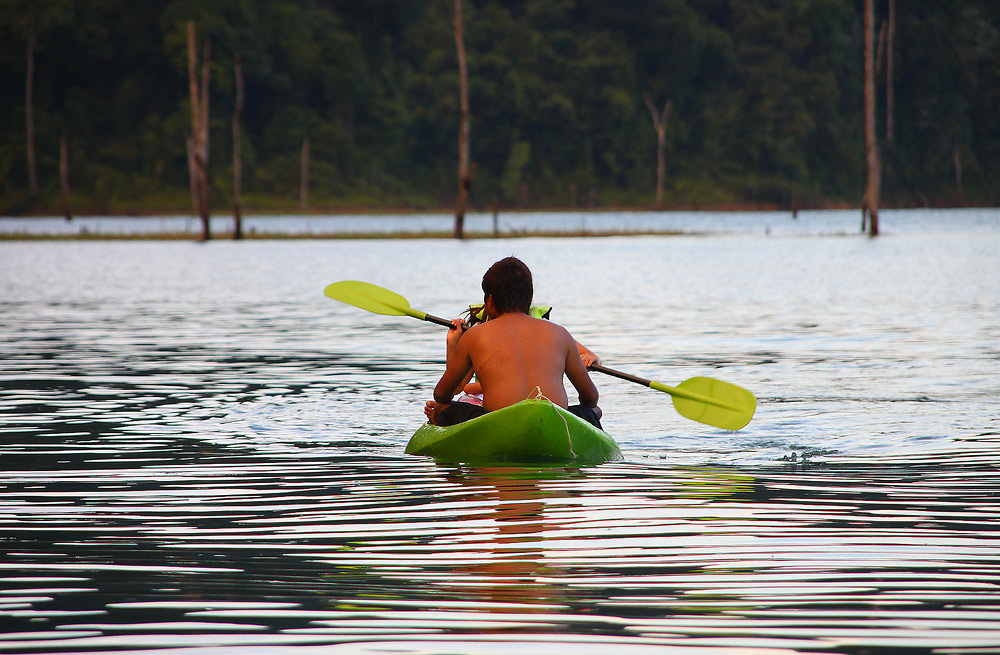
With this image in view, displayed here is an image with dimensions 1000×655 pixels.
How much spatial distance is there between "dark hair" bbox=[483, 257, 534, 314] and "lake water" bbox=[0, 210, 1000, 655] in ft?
3.02

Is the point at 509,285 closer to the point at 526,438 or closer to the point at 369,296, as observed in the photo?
the point at 526,438

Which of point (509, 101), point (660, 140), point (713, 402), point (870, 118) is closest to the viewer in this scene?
point (713, 402)

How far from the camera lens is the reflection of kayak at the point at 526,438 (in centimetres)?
749

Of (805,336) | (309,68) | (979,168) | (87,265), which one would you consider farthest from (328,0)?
(805,336)

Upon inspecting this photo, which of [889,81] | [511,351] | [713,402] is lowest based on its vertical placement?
[713,402]

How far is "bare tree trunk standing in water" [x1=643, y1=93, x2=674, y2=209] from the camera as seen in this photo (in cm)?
8119

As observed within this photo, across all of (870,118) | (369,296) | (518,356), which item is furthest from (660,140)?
(518,356)

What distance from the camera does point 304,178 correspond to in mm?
72750

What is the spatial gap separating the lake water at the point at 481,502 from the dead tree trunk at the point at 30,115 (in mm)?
57413

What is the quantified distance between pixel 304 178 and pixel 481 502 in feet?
221

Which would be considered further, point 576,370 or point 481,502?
point 576,370

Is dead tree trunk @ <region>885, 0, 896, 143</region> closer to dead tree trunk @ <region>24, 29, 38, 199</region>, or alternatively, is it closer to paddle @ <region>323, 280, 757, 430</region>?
dead tree trunk @ <region>24, 29, 38, 199</region>

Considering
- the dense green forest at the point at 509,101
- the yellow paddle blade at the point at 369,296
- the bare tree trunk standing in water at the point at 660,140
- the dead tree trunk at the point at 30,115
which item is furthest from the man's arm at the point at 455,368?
the bare tree trunk standing in water at the point at 660,140

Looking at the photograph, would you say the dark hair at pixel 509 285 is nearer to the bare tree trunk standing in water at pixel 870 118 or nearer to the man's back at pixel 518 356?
the man's back at pixel 518 356
